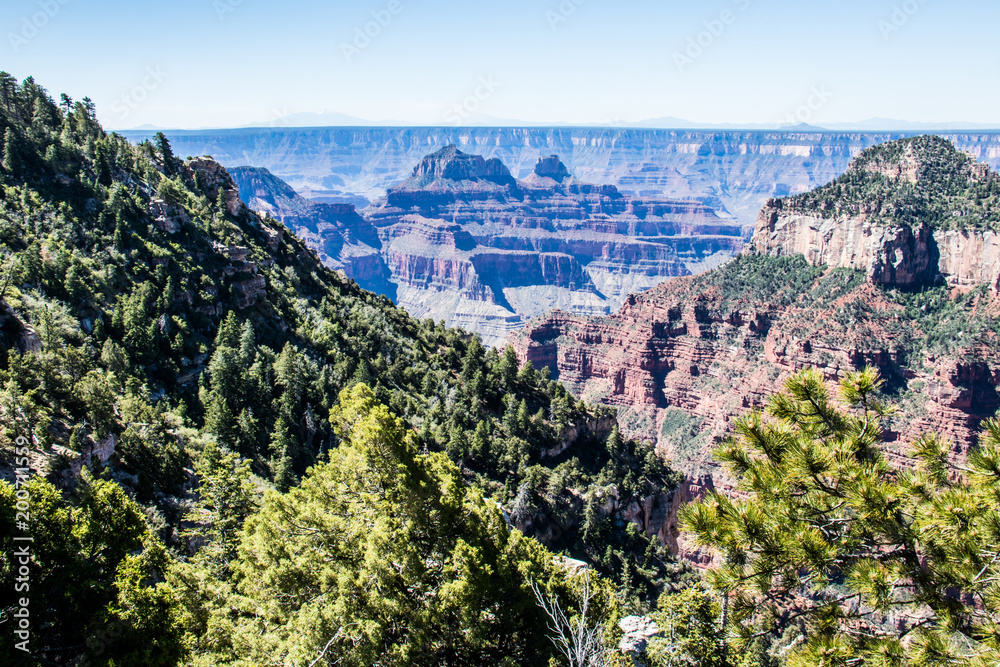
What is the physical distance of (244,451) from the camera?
4472 cm

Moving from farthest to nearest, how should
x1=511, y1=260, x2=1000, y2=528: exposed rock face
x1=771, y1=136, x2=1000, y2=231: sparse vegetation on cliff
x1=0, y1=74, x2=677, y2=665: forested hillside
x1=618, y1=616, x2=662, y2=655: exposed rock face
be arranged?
x1=771, y1=136, x2=1000, y2=231: sparse vegetation on cliff
x1=511, y1=260, x2=1000, y2=528: exposed rock face
x1=618, y1=616, x2=662, y2=655: exposed rock face
x1=0, y1=74, x2=677, y2=665: forested hillside

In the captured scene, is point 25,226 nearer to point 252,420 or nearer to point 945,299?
point 252,420

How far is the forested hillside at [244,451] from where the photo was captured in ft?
59.7

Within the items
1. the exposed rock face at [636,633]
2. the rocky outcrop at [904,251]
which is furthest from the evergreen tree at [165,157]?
the rocky outcrop at [904,251]

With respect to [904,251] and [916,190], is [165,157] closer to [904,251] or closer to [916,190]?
[904,251]

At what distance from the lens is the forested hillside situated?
59.7 feet

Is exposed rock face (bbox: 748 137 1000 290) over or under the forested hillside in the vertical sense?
over

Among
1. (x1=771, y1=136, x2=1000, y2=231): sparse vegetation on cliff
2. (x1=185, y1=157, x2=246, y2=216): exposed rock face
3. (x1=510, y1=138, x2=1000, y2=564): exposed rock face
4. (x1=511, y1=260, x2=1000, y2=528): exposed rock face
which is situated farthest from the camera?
(x1=771, y1=136, x2=1000, y2=231): sparse vegetation on cliff

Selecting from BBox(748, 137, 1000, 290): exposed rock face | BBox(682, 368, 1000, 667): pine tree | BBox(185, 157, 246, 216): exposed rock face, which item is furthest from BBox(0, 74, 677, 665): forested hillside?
BBox(748, 137, 1000, 290): exposed rock face

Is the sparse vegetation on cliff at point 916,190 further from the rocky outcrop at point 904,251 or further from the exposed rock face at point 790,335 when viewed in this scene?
the rocky outcrop at point 904,251

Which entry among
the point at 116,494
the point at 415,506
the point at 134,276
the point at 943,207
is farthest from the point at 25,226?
the point at 943,207

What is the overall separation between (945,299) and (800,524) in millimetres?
127232

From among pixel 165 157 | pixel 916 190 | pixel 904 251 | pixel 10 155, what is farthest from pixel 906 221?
pixel 10 155

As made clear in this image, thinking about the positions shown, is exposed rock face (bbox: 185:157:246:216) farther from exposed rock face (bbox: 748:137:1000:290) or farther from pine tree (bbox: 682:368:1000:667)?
exposed rock face (bbox: 748:137:1000:290)
